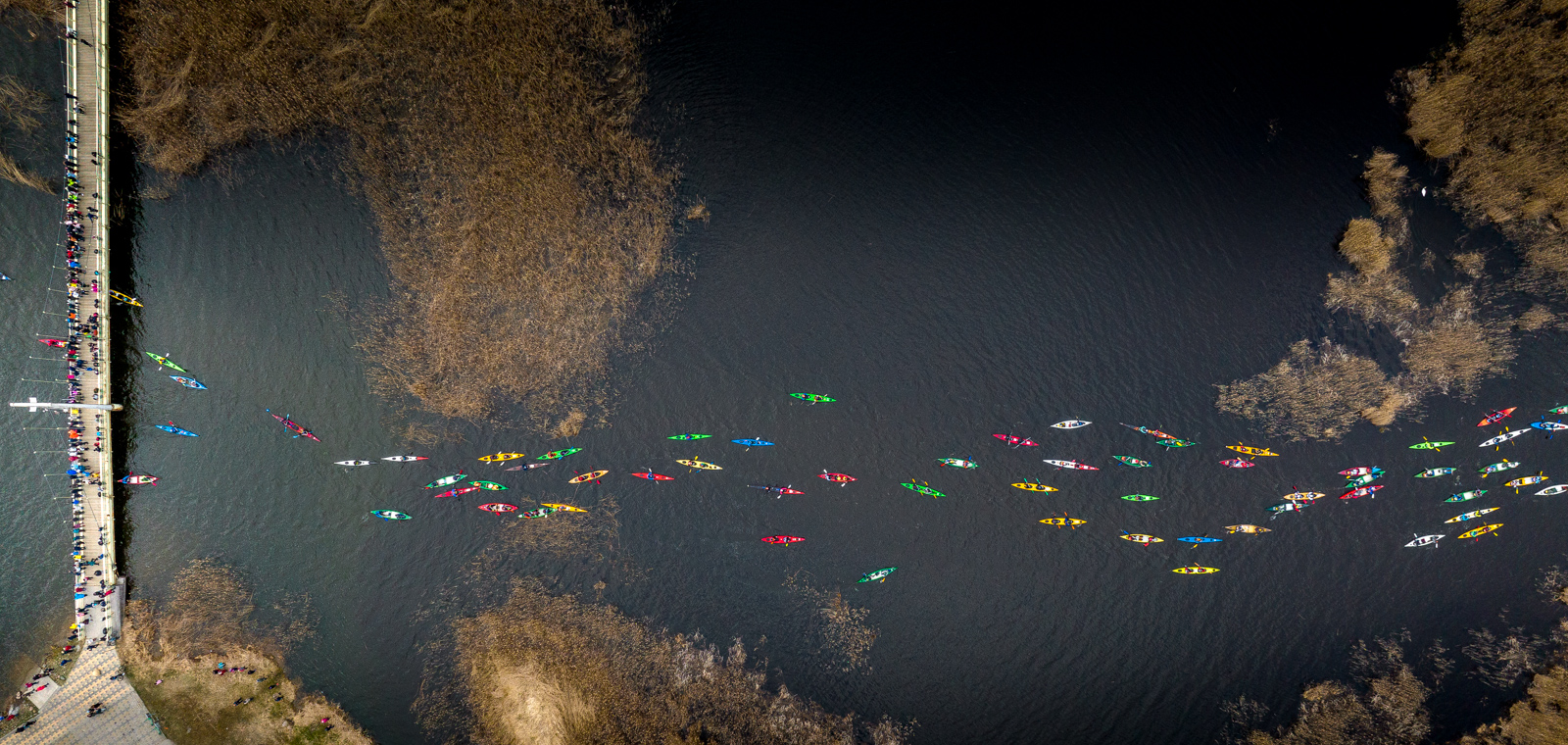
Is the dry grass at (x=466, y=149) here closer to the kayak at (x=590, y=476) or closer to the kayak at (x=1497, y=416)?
the kayak at (x=590, y=476)

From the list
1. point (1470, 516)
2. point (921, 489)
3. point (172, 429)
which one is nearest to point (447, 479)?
point (172, 429)

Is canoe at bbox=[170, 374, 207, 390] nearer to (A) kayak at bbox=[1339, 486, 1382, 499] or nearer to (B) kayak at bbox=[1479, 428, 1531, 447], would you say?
(A) kayak at bbox=[1339, 486, 1382, 499]

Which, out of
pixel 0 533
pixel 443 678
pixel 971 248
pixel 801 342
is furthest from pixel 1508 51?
pixel 0 533

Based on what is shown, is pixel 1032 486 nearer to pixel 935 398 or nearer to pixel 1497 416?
pixel 935 398

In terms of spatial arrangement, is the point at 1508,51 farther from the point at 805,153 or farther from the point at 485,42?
the point at 485,42

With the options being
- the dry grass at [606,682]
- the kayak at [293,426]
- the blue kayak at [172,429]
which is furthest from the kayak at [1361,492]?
the blue kayak at [172,429]

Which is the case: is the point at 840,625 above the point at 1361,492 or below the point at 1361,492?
below

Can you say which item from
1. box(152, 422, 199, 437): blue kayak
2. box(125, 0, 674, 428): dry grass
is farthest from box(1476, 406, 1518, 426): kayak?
box(152, 422, 199, 437): blue kayak
